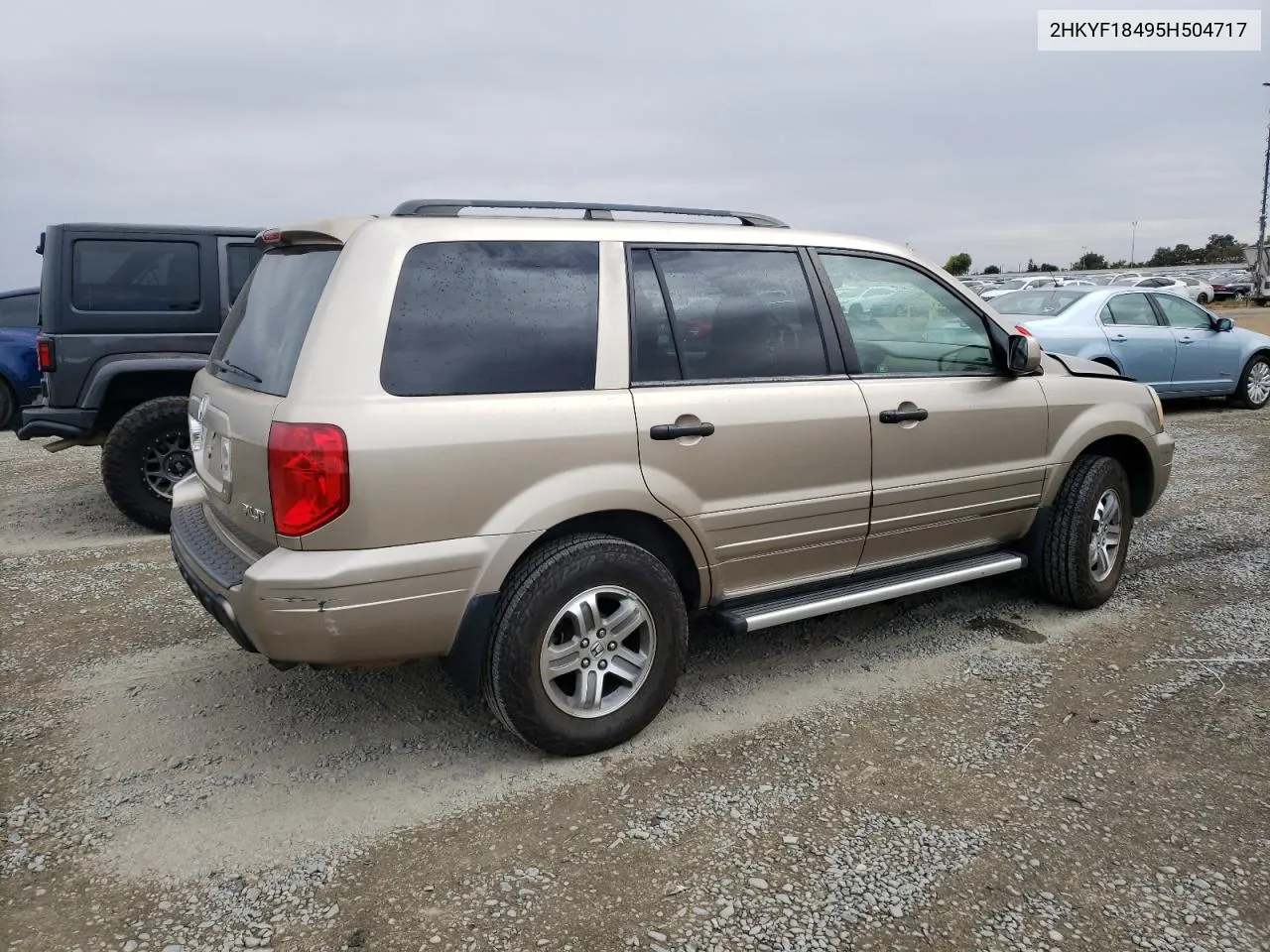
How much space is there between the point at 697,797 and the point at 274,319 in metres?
2.12

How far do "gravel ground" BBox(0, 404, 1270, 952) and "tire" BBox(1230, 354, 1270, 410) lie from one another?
26.8 feet

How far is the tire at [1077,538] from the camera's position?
4.40 m

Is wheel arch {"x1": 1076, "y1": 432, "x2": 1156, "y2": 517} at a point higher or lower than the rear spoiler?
lower

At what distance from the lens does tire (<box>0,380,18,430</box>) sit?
10992mm

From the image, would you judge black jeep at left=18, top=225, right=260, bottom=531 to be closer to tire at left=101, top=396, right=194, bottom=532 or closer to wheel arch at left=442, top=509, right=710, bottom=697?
tire at left=101, top=396, right=194, bottom=532

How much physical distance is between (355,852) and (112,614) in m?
2.64

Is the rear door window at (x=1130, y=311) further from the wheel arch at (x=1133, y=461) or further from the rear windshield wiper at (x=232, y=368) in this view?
the rear windshield wiper at (x=232, y=368)

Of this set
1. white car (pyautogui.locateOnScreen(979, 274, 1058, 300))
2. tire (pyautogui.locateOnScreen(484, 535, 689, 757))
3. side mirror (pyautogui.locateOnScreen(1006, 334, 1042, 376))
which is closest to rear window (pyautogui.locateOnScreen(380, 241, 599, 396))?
tire (pyautogui.locateOnScreen(484, 535, 689, 757))

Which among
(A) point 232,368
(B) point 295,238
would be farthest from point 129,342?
(B) point 295,238

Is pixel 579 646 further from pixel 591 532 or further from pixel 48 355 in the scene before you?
pixel 48 355

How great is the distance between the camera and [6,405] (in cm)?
1107

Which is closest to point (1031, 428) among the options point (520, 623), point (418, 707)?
point (520, 623)

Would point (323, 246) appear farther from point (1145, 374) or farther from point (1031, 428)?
point (1145, 374)

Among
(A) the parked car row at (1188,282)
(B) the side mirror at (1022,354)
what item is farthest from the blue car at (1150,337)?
(A) the parked car row at (1188,282)
